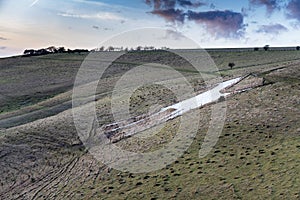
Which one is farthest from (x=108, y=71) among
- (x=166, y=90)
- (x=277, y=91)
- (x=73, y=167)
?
(x=73, y=167)

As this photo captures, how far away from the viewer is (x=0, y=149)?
40.5m

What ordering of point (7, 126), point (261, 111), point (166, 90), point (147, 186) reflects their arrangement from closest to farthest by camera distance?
point (147, 186)
point (261, 111)
point (7, 126)
point (166, 90)

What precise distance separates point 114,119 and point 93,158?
12651 mm

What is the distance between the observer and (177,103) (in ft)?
171

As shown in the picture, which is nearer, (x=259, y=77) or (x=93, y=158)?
(x=93, y=158)

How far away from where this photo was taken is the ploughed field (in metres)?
25.9

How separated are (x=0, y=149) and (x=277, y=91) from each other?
31.9 metres

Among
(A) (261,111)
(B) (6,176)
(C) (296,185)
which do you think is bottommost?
(B) (6,176)

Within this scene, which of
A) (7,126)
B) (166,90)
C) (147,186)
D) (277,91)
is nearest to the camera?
(147,186)

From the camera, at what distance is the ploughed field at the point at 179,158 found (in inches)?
1019

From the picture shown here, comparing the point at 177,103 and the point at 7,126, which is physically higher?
the point at 177,103

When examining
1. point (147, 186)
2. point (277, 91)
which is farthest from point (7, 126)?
point (277, 91)

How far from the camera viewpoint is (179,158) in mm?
31875

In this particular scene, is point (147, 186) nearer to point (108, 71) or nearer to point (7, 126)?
point (7, 126)
